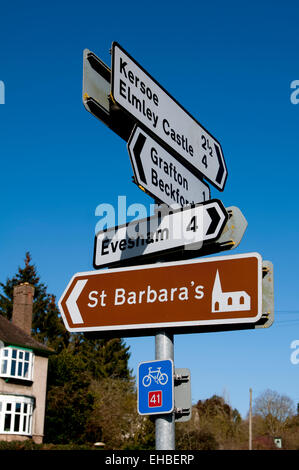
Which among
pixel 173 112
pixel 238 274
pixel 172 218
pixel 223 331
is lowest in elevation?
pixel 223 331

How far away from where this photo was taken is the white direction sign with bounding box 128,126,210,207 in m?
4.20

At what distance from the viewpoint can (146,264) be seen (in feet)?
14.5

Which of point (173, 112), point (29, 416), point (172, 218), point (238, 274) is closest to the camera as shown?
point (238, 274)

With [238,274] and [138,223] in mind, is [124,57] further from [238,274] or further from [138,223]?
[238,274]

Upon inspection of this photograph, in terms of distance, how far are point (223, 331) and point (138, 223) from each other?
1185 millimetres

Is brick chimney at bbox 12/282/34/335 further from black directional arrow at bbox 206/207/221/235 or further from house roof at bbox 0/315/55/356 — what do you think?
black directional arrow at bbox 206/207/221/235

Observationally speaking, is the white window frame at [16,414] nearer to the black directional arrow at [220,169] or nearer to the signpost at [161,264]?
the black directional arrow at [220,169]

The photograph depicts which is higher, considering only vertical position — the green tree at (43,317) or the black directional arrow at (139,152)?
the green tree at (43,317)

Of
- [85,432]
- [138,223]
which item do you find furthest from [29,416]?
[138,223]

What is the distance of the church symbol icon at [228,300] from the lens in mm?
3824

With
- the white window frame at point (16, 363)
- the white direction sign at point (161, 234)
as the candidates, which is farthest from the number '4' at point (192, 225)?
the white window frame at point (16, 363)

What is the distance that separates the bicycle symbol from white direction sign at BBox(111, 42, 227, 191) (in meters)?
1.89

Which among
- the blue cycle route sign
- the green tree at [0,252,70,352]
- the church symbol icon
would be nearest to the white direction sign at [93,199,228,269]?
the church symbol icon

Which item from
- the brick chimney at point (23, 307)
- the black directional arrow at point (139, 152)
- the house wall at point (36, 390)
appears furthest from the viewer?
the brick chimney at point (23, 307)
